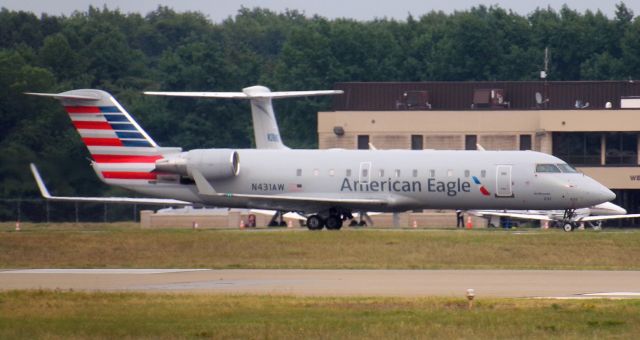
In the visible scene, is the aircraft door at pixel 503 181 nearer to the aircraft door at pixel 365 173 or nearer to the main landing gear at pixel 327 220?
the aircraft door at pixel 365 173

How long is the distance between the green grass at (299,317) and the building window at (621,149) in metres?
52.5

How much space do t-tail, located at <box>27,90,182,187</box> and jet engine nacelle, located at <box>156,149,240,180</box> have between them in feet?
2.47

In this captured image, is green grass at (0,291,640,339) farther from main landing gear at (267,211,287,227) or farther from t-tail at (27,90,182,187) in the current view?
main landing gear at (267,211,287,227)

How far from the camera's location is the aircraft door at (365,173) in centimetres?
5469

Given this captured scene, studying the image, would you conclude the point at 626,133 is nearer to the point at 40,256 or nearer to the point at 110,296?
the point at 40,256

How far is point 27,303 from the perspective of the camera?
26.8m

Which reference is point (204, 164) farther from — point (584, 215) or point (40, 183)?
point (584, 215)

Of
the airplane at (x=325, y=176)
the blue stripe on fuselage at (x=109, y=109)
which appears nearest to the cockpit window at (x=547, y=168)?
the airplane at (x=325, y=176)

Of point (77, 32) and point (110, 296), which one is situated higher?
point (77, 32)

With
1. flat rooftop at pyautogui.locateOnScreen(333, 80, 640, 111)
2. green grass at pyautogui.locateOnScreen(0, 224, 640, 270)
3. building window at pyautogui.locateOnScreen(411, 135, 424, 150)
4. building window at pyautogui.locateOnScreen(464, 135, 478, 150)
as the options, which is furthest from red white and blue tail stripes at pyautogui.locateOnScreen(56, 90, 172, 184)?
flat rooftop at pyautogui.locateOnScreen(333, 80, 640, 111)

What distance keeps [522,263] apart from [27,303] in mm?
17664

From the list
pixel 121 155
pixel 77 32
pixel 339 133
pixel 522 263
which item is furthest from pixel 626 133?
pixel 77 32

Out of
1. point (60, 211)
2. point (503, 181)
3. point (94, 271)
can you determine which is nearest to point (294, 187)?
point (503, 181)

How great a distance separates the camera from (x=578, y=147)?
259 ft
